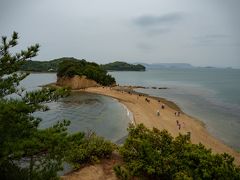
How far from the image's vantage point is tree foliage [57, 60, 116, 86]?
3273 inches

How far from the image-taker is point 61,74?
87312 mm

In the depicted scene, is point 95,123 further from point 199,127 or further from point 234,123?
point 234,123

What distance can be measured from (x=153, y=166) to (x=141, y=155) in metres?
1.22

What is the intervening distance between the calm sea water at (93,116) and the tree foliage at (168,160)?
548 inches

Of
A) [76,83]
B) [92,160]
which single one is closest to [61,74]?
[76,83]

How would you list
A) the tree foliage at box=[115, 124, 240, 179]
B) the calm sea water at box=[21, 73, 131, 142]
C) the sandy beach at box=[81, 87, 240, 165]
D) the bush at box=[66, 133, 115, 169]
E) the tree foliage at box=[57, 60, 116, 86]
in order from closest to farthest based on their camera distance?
the tree foliage at box=[115, 124, 240, 179]
the bush at box=[66, 133, 115, 169]
the sandy beach at box=[81, 87, 240, 165]
the calm sea water at box=[21, 73, 131, 142]
the tree foliage at box=[57, 60, 116, 86]

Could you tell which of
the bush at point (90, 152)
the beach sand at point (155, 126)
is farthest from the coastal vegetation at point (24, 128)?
the bush at point (90, 152)

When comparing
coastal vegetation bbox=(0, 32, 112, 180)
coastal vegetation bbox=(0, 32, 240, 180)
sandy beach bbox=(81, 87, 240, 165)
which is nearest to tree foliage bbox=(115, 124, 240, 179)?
coastal vegetation bbox=(0, 32, 240, 180)

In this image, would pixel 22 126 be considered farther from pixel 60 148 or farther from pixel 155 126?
pixel 155 126

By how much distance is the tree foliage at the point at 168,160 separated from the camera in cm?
1499

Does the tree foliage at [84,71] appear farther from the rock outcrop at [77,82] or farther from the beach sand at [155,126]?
the beach sand at [155,126]

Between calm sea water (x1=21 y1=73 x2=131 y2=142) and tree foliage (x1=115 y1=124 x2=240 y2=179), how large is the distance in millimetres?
13919

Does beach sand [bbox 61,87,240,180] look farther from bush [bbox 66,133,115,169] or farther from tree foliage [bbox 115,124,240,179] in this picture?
tree foliage [bbox 115,124,240,179]

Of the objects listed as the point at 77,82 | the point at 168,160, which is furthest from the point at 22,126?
the point at 77,82
